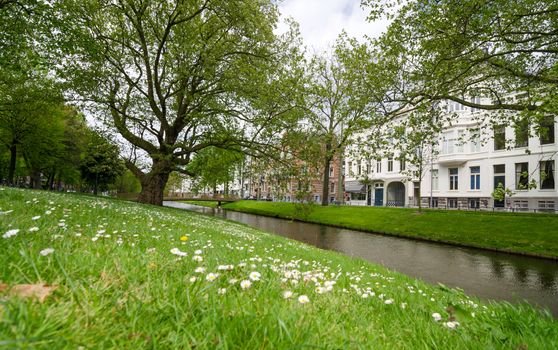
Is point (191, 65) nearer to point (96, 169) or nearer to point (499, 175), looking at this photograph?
point (96, 169)

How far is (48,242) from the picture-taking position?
2711 millimetres

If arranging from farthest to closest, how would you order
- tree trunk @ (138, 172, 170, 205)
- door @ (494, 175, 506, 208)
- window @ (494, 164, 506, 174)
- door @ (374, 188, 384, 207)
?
1. door @ (374, 188, 384, 207)
2. window @ (494, 164, 506, 174)
3. door @ (494, 175, 506, 208)
4. tree trunk @ (138, 172, 170, 205)

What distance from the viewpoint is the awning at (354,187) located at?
6044 cm

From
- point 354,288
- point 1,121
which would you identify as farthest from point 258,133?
point 1,121

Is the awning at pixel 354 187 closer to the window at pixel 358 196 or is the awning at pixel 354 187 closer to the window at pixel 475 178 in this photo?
the window at pixel 358 196

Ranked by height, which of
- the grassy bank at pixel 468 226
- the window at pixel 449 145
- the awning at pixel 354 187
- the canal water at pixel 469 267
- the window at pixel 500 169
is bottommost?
the canal water at pixel 469 267

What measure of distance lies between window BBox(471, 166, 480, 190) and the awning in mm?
20837

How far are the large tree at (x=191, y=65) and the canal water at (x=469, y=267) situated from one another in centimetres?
1025

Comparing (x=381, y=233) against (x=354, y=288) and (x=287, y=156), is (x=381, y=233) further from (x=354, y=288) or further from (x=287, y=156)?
A: (x=354, y=288)

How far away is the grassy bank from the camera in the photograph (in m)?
17.6

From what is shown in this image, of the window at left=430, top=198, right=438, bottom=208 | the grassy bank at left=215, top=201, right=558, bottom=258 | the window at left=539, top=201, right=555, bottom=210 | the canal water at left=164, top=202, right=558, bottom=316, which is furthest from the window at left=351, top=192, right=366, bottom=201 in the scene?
the canal water at left=164, top=202, right=558, bottom=316

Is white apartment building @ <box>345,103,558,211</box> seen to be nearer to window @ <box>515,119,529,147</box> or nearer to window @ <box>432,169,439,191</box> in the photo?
window @ <box>432,169,439,191</box>

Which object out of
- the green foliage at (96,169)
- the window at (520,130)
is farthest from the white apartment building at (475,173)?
the green foliage at (96,169)

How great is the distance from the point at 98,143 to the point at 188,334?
27625 mm
